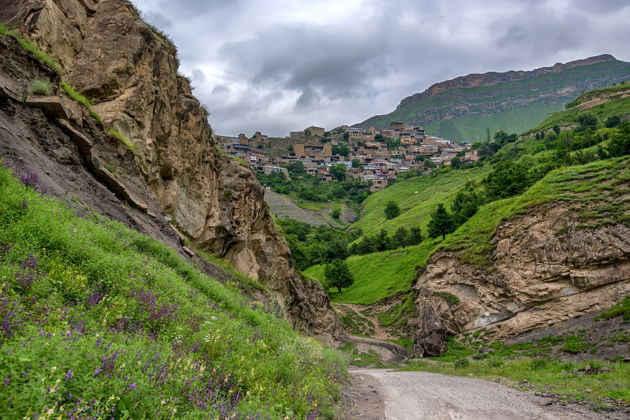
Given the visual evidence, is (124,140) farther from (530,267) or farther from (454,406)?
(530,267)

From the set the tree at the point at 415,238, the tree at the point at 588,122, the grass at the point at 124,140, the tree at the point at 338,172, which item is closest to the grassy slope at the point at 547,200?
the tree at the point at 415,238

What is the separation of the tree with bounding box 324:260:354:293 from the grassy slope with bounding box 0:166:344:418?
56007mm

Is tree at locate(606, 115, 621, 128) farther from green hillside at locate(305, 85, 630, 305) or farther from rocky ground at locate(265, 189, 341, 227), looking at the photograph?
rocky ground at locate(265, 189, 341, 227)

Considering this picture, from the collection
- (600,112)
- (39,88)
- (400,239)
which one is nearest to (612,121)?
(600,112)

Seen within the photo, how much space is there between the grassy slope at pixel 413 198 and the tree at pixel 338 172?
33.6 m

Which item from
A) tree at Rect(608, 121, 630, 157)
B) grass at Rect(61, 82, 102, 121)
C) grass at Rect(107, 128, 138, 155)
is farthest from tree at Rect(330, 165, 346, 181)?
grass at Rect(61, 82, 102, 121)

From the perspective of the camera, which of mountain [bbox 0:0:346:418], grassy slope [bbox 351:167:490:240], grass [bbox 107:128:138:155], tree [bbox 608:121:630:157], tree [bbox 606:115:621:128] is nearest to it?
mountain [bbox 0:0:346:418]

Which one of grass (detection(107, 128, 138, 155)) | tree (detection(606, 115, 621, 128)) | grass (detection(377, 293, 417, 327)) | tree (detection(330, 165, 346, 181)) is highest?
tree (detection(330, 165, 346, 181))

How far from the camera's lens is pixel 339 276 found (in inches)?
2544

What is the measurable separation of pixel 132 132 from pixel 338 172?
161 metres

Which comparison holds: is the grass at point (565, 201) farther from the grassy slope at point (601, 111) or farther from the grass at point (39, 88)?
the grassy slope at point (601, 111)

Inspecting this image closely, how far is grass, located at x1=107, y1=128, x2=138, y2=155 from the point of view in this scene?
1567cm

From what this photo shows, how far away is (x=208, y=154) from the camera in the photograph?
25828 mm

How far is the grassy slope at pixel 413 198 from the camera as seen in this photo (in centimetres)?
9194
